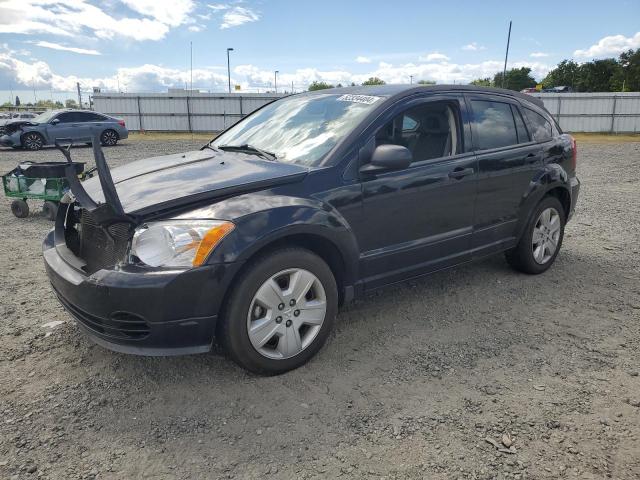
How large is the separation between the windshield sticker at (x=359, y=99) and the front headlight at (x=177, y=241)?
1570 mm

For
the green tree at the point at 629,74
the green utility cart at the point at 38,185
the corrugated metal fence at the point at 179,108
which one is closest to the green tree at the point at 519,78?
the green tree at the point at 629,74

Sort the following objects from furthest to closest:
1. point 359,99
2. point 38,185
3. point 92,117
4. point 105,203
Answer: point 92,117 < point 38,185 < point 359,99 < point 105,203

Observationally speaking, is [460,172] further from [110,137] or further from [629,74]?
[629,74]

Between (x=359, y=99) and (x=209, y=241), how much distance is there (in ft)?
5.80

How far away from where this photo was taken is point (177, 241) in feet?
9.05

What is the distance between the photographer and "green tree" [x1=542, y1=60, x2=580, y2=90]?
77875 millimetres

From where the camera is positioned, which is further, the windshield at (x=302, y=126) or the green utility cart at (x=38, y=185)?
the green utility cart at (x=38, y=185)

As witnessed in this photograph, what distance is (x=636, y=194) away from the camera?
946 cm

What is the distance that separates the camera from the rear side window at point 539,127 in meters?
4.84

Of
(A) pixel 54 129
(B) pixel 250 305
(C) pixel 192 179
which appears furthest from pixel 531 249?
(A) pixel 54 129

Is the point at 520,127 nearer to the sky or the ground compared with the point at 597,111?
nearer to the ground

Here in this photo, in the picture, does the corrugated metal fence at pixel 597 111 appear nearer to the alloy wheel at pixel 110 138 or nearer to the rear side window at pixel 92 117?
the alloy wheel at pixel 110 138

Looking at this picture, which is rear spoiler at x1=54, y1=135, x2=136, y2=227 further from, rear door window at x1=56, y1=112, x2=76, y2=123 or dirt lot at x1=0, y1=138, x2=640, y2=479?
rear door window at x1=56, y1=112, x2=76, y2=123

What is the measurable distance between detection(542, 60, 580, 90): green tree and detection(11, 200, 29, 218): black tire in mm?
82563
